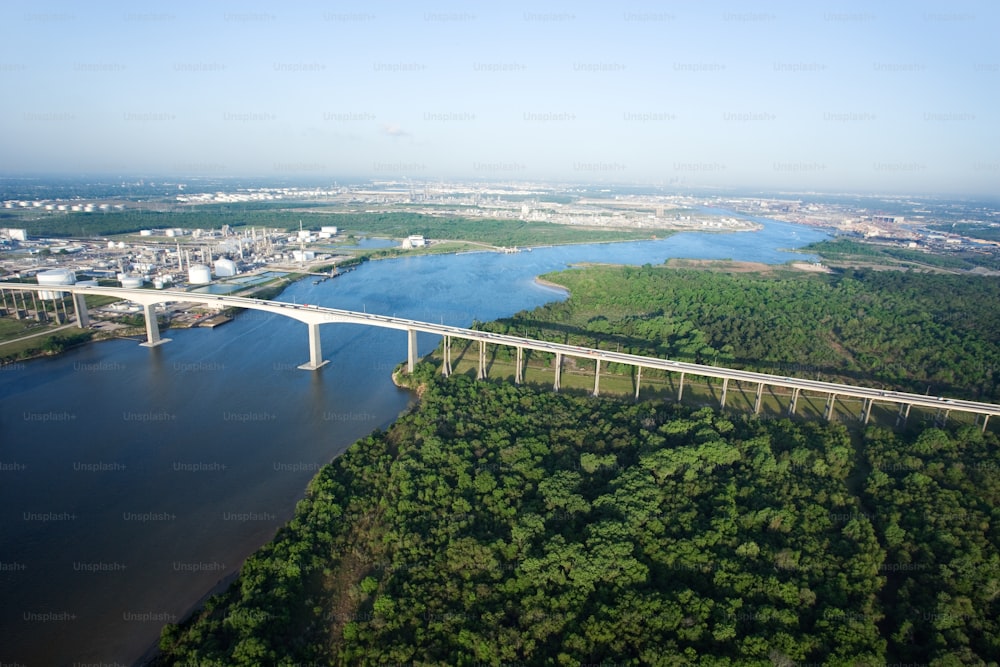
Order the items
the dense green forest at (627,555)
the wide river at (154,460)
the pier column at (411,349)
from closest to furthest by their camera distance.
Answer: the dense green forest at (627,555), the wide river at (154,460), the pier column at (411,349)

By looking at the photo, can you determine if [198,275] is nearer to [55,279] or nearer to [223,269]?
[223,269]

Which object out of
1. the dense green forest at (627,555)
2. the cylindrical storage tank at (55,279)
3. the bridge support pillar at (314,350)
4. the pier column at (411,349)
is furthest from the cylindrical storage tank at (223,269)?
the dense green forest at (627,555)

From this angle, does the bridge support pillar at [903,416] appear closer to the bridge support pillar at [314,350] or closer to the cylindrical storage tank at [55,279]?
the bridge support pillar at [314,350]

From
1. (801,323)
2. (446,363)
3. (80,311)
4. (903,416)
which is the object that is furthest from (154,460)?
(801,323)

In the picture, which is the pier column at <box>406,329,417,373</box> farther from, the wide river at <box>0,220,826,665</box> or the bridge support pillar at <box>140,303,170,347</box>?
the bridge support pillar at <box>140,303,170,347</box>

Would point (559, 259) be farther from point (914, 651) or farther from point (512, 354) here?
point (914, 651)

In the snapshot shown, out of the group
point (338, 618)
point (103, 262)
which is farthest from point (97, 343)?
point (338, 618)

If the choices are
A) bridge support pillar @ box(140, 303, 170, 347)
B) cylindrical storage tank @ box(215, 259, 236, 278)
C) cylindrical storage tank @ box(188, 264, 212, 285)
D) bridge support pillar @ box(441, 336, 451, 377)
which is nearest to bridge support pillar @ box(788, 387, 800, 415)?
bridge support pillar @ box(441, 336, 451, 377)
